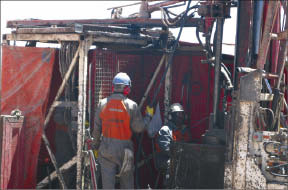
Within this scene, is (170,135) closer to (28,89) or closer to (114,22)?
(28,89)

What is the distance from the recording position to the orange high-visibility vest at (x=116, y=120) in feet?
27.6

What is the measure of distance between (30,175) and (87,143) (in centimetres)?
138

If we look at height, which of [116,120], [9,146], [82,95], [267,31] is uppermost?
[267,31]

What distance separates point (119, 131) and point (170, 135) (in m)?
0.86

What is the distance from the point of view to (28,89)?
9.79m

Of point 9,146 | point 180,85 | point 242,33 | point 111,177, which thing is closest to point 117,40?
point 180,85

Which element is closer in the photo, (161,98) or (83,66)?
(83,66)

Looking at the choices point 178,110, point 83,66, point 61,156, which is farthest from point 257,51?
point 61,156

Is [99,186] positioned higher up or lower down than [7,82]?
lower down

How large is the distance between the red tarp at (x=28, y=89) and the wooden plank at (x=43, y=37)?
24 cm

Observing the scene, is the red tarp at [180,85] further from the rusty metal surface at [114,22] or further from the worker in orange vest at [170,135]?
the rusty metal surface at [114,22]

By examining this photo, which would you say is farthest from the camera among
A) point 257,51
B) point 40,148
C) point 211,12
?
point 40,148

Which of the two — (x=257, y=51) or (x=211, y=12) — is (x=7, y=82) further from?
(x=257, y=51)

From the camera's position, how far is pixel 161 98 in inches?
401
